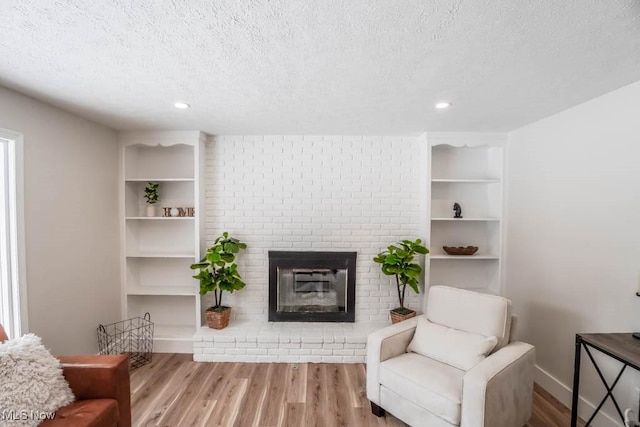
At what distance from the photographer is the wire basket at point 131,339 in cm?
279

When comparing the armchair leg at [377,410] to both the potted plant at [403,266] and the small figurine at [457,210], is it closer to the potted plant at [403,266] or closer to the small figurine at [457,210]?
the potted plant at [403,266]

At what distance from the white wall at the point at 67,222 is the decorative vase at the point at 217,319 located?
0.99 m

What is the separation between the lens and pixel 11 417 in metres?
1.33

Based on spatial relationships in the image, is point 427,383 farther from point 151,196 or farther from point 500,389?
point 151,196

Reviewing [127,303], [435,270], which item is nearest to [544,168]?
[435,270]

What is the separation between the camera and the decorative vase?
2982 millimetres

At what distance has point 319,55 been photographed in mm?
1485

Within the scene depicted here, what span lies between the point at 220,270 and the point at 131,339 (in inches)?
49.3

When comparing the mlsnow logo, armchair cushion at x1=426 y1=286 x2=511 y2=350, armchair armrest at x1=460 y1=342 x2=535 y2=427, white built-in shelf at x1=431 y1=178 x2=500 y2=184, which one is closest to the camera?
the mlsnow logo

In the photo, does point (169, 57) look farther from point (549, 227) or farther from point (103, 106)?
point (549, 227)

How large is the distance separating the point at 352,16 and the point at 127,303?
3.46 metres

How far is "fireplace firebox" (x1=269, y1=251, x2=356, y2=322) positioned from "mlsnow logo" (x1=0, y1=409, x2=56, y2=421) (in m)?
1.96

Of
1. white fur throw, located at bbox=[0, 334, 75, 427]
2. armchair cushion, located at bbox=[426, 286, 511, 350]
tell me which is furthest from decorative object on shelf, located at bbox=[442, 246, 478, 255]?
white fur throw, located at bbox=[0, 334, 75, 427]

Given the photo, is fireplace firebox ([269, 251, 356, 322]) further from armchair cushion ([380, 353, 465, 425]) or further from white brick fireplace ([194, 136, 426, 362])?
armchair cushion ([380, 353, 465, 425])
